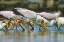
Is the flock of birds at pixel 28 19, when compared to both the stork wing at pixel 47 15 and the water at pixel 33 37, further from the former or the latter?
the water at pixel 33 37

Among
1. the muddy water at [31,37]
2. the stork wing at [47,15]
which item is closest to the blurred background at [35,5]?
the stork wing at [47,15]

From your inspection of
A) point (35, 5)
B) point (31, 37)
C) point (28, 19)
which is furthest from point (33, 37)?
point (35, 5)

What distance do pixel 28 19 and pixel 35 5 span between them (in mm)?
701

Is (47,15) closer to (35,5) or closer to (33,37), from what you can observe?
(35,5)

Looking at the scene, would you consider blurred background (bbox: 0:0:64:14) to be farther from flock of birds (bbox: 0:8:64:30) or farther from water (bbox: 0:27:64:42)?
water (bbox: 0:27:64:42)

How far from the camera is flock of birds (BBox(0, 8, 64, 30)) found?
5.58 meters

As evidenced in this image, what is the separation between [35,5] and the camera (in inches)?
247

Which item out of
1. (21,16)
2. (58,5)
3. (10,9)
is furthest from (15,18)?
(58,5)

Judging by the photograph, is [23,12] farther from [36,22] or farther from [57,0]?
[57,0]

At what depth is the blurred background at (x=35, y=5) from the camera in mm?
6189

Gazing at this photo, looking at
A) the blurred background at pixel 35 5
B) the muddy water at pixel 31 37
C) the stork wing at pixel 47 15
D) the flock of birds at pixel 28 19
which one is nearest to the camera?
the muddy water at pixel 31 37

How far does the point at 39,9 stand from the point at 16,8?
1.62ft

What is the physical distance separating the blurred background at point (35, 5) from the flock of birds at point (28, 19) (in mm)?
272

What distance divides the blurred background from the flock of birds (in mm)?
272
